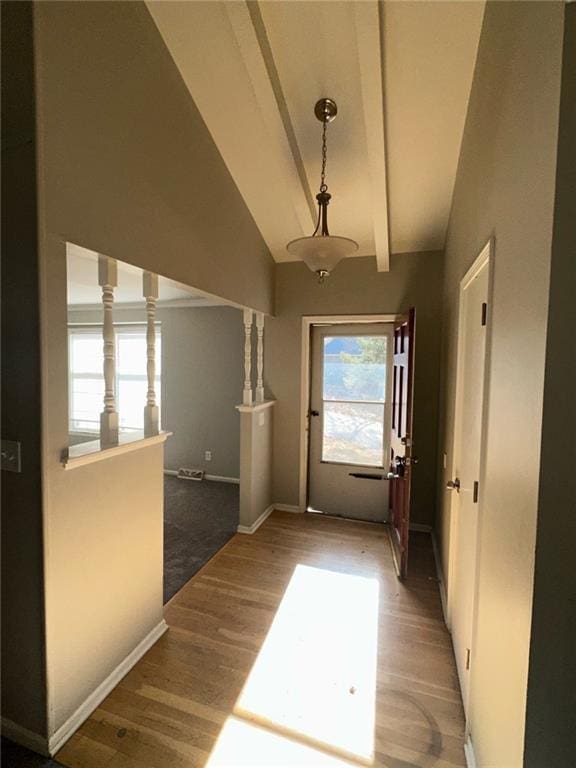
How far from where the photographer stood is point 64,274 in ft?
4.51

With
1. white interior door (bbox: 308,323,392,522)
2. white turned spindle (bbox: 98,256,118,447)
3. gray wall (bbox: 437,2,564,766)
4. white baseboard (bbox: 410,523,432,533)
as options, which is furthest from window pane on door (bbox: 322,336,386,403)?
white turned spindle (bbox: 98,256,118,447)

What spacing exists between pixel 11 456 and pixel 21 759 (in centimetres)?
117

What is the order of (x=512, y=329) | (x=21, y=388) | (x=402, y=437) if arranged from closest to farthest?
(x=512, y=329) → (x=21, y=388) → (x=402, y=437)

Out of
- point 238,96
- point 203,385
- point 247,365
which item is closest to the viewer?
point 238,96

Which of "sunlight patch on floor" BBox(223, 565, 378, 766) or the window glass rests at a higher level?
the window glass

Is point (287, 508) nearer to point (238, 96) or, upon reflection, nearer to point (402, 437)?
point (402, 437)

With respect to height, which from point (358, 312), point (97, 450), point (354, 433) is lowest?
point (354, 433)

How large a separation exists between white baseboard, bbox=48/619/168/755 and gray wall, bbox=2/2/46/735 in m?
0.09

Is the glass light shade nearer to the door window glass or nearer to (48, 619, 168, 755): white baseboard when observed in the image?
the door window glass

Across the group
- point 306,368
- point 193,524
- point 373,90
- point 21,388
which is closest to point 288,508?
point 193,524

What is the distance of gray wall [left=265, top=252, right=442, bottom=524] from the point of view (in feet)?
10.7

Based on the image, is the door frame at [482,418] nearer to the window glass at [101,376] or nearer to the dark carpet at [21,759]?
the dark carpet at [21,759]

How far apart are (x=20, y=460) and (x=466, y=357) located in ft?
7.06

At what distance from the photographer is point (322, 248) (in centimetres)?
179
